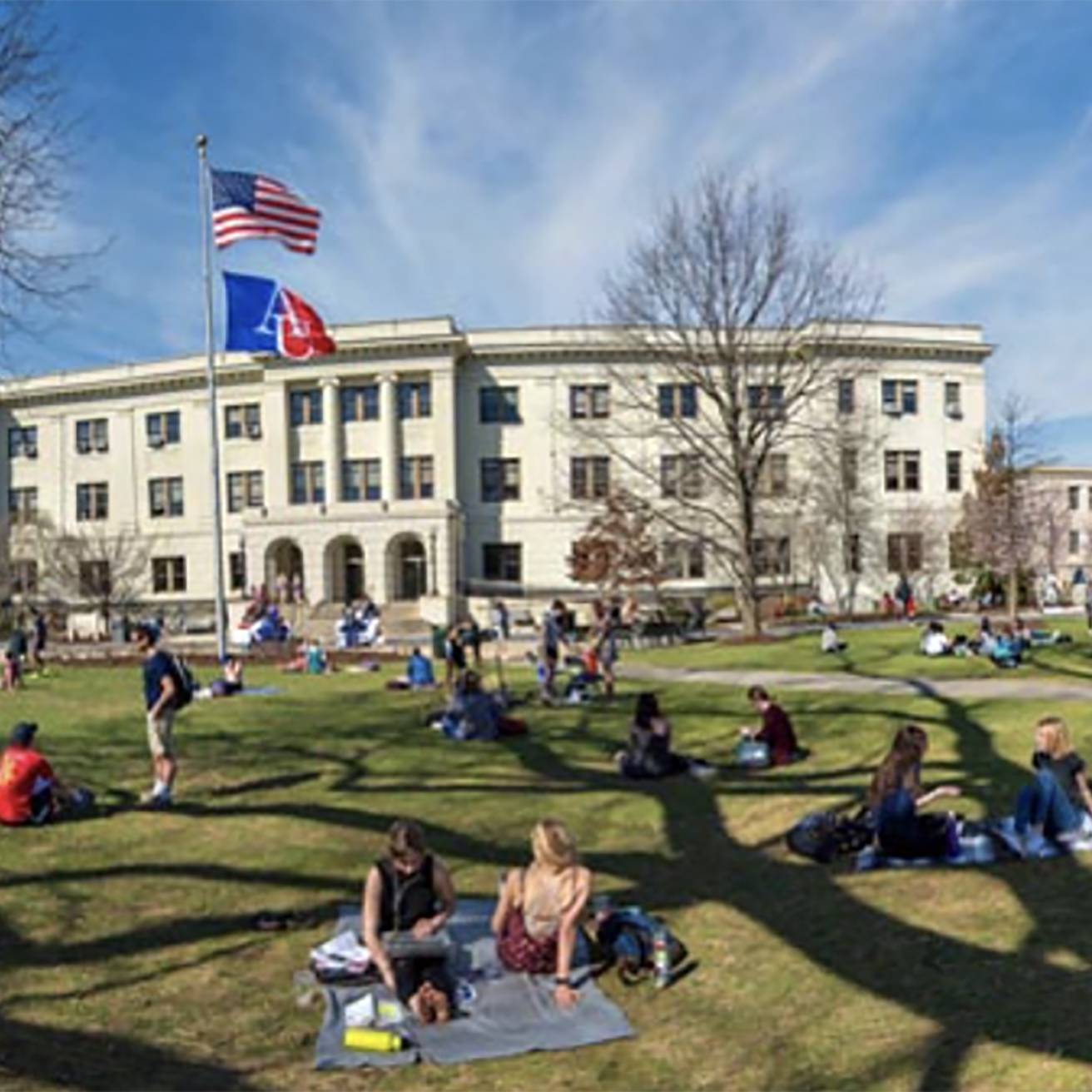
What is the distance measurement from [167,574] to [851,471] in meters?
35.4

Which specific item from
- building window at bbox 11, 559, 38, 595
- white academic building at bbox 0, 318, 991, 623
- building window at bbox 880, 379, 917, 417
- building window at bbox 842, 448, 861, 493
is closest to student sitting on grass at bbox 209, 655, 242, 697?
white academic building at bbox 0, 318, 991, 623

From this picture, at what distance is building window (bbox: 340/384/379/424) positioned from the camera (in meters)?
51.5

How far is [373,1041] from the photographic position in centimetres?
588

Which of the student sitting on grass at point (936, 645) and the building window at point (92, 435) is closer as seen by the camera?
the student sitting on grass at point (936, 645)

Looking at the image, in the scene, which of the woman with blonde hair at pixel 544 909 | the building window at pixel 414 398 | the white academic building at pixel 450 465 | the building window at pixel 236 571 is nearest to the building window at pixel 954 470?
the white academic building at pixel 450 465

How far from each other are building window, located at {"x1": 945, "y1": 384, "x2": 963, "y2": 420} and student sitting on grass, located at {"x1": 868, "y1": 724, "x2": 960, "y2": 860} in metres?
48.5

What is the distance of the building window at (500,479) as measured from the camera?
5206cm

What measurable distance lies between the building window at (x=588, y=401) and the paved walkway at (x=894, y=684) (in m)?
29.0

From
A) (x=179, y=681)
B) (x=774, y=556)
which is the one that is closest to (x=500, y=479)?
(x=774, y=556)

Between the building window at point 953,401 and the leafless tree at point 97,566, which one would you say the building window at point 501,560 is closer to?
the leafless tree at point 97,566

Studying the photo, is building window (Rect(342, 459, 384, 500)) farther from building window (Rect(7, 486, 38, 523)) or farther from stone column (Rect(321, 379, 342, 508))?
building window (Rect(7, 486, 38, 523))

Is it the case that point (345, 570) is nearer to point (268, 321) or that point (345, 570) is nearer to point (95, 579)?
point (95, 579)

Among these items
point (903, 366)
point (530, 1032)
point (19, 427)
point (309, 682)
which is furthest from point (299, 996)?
point (19, 427)

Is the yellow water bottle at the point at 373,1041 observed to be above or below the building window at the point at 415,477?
below
